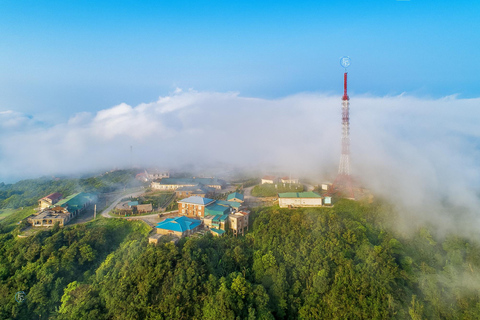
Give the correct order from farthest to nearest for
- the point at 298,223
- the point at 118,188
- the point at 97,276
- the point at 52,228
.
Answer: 1. the point at 118,188
2. the point at 52,228
3. the point at 298,223
4. the point at 97,276

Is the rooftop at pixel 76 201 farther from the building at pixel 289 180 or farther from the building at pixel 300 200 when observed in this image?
the building at pixel 289 180

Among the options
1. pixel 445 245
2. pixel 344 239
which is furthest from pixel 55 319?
pixel 445 245

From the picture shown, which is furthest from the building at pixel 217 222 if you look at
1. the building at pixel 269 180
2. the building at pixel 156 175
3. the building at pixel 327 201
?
the building at pixel 156 175

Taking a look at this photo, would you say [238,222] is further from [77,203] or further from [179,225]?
[77,203]

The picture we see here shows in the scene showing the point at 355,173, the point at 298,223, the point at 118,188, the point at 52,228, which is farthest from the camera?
the point at 118,188

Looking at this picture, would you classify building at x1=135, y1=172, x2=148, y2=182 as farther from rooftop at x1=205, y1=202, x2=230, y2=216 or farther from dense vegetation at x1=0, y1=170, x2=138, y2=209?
rooftop at x1=205, y1=202, x2=230, y2=216

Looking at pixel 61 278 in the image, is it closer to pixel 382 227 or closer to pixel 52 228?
pixel 52 228


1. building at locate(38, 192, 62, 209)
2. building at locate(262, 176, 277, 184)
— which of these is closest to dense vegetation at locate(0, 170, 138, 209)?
building at locate(38, 192, 62, 209)
